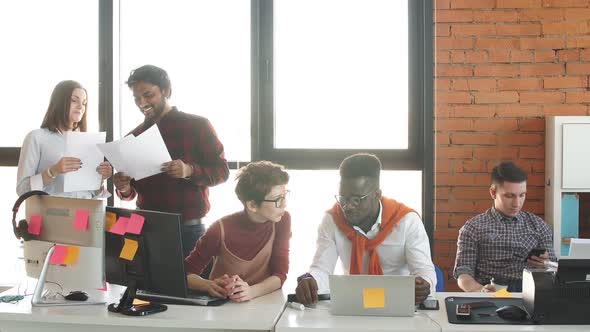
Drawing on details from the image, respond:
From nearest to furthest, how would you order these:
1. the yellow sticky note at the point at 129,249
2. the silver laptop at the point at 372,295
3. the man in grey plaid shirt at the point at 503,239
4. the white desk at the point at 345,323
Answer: the white desk at the point at 345,323
the silver laptop at the point at 372,295
the yellow sticky note at the point at 129,249
the man in grey plaid shirt at the point at 503,239

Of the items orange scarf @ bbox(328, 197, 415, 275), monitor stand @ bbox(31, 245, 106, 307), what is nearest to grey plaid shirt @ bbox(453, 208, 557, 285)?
orange scarf @ bbox(328, 197, 415, 275)

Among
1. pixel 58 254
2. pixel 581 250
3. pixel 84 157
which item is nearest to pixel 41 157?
pixel 84 157

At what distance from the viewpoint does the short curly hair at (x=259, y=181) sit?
291 cm

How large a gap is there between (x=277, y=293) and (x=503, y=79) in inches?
76.7

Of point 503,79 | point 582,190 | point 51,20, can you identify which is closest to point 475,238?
point 582,190

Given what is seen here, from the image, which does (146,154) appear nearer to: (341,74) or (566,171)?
(341,74)

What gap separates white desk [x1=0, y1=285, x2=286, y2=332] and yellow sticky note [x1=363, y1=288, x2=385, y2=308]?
0.32 meters

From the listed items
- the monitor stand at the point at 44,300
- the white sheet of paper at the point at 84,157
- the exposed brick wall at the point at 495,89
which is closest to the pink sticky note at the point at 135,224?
the monitor stand at the point at 44,300

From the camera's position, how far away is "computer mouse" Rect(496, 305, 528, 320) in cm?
242

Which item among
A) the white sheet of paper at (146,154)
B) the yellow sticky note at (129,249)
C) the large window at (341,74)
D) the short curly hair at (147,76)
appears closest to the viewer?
the yellow sticky note at (129,249)

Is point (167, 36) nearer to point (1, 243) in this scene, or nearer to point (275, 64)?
point (275, 64)

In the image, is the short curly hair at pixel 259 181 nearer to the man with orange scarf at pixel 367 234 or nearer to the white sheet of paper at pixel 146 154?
the man with orange scarf at pixel 367 234

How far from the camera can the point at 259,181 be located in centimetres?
292

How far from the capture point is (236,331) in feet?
8.14
